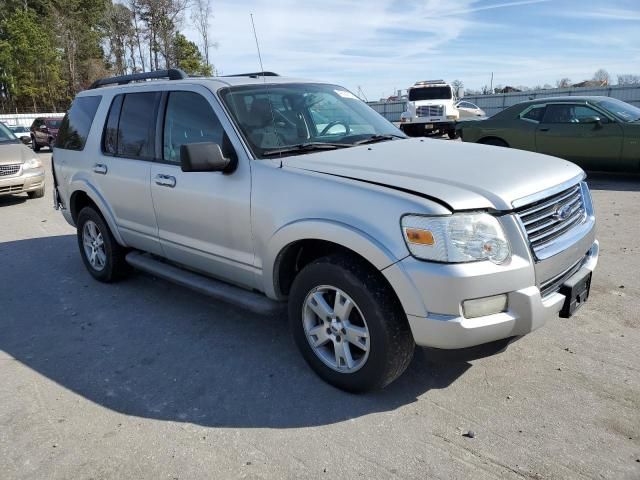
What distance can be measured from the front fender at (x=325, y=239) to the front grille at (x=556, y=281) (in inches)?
33.7

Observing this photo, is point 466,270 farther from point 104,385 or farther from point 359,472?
point 104,385

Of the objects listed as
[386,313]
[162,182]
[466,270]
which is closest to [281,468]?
[386,313]

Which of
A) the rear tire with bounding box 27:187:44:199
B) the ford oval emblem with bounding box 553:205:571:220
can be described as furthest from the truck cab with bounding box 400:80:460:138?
the ford oval emblem with bounding box 553:205:571:220

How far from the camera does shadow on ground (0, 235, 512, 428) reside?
318 centimetres

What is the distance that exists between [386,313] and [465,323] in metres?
0.43

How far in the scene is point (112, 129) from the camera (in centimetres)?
500

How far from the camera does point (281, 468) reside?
8.70 feet

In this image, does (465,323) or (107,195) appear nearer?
(465,323)

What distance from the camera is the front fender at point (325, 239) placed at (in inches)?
111

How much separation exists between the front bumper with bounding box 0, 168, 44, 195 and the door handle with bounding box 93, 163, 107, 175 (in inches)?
254

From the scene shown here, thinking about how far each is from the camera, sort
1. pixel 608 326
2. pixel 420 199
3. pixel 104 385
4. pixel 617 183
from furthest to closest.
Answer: pixel 617 183, pixel 608 326, pixel 104 385, pixel 420 199

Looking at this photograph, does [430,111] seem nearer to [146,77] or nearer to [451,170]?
[146,77]

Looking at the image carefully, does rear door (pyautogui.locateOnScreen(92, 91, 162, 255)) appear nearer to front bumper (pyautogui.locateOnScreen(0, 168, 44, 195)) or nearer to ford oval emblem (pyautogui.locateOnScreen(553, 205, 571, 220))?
ford oval emblem (pyautogui.locateOnScreen(553, 205, 571, 220))

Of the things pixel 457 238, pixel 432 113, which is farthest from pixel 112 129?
pixel 432 113
